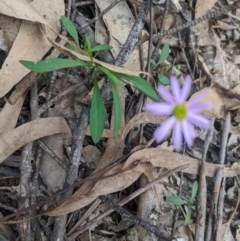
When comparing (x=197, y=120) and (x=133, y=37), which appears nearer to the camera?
(x=197, y=120)

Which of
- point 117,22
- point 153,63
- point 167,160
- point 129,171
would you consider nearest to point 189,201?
point 167,160

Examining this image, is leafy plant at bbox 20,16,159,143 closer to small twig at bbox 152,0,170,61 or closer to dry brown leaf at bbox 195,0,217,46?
small twig at bbox 152,0,170,61

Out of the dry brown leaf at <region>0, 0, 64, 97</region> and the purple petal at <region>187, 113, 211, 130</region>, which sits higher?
the dry brown leaf at <region>0, 0, 64, 97</region>

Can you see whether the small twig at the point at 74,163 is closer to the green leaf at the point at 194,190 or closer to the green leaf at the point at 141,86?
the green leaf at the point at 141,86

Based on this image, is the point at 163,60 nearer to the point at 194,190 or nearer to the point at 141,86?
the point at 141,86

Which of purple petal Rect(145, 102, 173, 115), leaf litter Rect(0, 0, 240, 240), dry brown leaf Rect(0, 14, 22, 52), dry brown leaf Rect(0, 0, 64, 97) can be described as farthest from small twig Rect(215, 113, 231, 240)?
→ dry brown leaf Rect(0, 14, 22, 52)

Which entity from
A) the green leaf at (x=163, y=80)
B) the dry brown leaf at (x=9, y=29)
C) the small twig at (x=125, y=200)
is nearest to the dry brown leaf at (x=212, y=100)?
the green leaf at (x=163, y=80)
